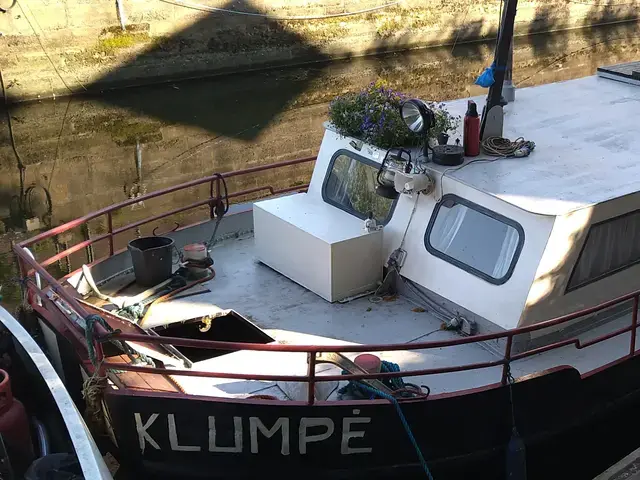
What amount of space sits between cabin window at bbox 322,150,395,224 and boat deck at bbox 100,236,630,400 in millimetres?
990

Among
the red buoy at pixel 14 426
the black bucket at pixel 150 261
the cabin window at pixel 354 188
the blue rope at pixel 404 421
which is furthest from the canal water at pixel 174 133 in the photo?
the blue rope at pixel 404 421

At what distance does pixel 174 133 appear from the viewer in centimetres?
2259

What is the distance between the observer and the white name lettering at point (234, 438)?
6.10 metres

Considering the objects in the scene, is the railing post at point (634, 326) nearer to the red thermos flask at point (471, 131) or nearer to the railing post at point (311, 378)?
the red thermos flask at point (471, 131)

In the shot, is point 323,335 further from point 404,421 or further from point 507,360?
point 507,360

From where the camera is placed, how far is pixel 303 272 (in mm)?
8219

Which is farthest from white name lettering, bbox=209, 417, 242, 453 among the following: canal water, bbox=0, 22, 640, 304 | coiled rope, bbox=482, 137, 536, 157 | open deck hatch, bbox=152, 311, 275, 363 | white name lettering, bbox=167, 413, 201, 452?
canal water, bbox=0, 22, 640, 304

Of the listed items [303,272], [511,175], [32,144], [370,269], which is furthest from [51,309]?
[32,144]

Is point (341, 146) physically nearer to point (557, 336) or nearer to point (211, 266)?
point (211, 266)

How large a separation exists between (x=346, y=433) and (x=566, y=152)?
12.9 ft

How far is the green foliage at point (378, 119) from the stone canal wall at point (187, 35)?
57.7 ft

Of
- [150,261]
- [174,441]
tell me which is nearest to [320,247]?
[150,261]

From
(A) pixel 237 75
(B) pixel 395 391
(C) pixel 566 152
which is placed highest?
(C) pixel 566 152

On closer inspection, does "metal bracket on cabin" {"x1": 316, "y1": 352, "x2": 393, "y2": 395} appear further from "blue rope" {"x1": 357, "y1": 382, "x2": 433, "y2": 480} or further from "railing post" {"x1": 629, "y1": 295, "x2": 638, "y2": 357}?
"railing post" {"x1": 629, "y1": 295, "x2": 638, "y2": 357}
